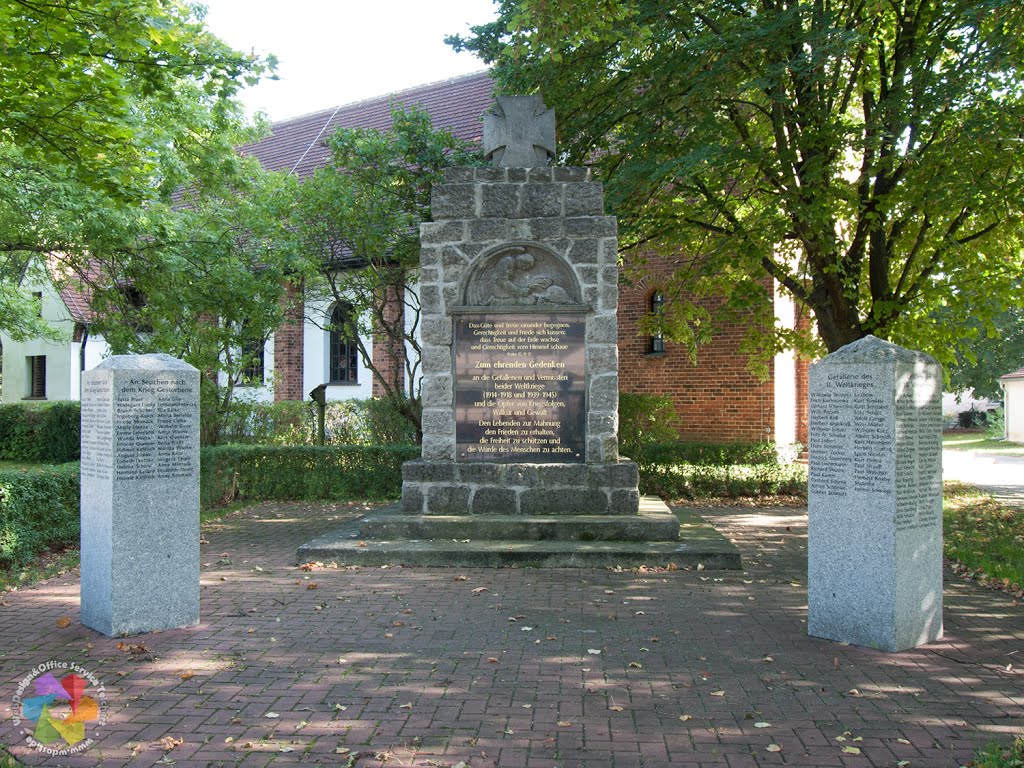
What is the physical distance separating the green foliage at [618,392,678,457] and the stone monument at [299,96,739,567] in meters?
5.99

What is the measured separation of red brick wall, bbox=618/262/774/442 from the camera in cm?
1717

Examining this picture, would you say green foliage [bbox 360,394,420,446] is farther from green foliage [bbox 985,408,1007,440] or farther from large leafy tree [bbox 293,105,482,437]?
green foliage [bbox 985,408,1007,440]

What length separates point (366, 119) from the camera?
86.9 feet

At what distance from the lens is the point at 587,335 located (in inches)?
341

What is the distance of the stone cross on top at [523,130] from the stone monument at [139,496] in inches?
185

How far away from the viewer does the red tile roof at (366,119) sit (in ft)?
74.7

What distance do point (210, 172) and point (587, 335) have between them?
10.3 m

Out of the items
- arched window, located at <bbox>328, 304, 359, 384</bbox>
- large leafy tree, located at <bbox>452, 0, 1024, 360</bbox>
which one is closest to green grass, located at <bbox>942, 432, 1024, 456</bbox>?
large leafy tree, located at <bbox>452, 0, 1024, 360</bbox>

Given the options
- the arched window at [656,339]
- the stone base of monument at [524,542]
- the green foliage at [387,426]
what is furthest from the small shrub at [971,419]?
the stone base of monument at [524,542]

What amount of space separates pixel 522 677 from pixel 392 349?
1064 cm

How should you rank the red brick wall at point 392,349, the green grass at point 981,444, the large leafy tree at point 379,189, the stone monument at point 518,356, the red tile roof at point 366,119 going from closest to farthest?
the stone monument at point 518,356, the large leafy tree at point 379,189, the red brick wall at point 392,349, the red tile roof at point 366,119, the green grass at point 981,444

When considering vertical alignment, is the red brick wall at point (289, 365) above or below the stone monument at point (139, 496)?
above

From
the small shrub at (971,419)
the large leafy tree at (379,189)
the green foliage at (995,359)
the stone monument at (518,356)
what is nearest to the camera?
the stone monument at (518,356)

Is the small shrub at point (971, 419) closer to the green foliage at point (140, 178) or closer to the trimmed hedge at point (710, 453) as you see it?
the trimmed hedge at point (710, 453)
